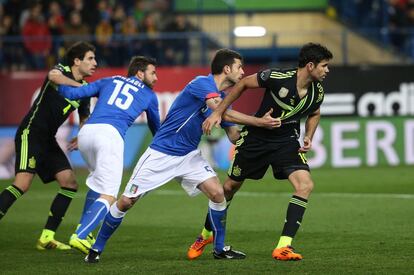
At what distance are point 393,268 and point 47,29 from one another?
53.2 feet

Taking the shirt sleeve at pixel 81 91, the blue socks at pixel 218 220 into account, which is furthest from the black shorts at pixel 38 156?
the blue socks at pixel 218 220

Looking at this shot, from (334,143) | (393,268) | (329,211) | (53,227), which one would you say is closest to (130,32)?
(334,143)

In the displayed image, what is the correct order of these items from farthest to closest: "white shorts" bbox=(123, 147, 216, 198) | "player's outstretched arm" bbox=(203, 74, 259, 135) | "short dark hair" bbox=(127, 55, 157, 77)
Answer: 1. "short dark hair" bbox=(127, 55, 157, 77)
2. "white shorts" bbox=(123, 147, 216, 198)
3. "player's outstretched arm" bbox=(203, 74, 259, 135)

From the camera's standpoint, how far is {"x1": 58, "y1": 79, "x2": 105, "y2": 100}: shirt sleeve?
10.2 m

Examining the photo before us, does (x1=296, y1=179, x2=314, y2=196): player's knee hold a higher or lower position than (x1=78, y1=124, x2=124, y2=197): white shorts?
lower

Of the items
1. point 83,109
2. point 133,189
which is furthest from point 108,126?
point 83,109

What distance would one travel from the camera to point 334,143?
22094 millimetres

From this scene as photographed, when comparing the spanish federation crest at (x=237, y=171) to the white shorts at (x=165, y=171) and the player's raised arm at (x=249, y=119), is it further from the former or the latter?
the player's raised arm at (x=249, y=119)

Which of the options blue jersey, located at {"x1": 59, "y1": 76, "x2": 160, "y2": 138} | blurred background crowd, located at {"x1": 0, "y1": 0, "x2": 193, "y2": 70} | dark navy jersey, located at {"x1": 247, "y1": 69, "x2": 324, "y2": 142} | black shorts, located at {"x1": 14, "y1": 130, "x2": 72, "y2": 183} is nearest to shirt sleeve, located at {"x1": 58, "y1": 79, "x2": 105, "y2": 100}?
blue jersey, located at {"x1": 59, "y1": 76, "x2": 160, "y2": 138}

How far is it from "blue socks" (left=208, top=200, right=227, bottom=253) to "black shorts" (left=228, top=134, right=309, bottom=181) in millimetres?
428

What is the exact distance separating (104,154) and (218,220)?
4.55ft

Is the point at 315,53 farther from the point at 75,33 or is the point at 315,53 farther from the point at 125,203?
the point at 75,33

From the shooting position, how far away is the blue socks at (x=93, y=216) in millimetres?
10133

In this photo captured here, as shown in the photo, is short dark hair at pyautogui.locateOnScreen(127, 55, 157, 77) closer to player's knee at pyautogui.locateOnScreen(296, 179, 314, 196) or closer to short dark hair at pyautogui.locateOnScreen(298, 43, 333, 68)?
short dark hair at pyautogui.locateOnScreen(298, 43, 333, 68)
